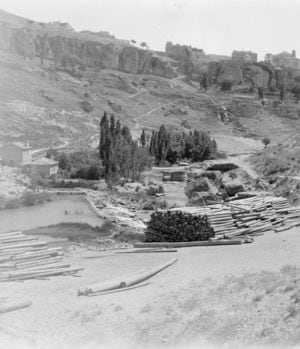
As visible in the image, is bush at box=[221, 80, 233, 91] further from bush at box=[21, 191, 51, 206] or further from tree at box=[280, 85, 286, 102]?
bush at box=[21, 191, 51, 206]

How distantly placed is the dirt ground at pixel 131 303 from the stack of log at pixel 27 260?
31cm

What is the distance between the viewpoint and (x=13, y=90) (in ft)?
192

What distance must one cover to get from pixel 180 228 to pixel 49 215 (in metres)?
10.9

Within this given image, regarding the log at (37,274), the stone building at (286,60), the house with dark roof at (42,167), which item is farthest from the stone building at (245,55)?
the log at (37,274)

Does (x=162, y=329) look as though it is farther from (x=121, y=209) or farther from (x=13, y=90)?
(x=13, y=90)

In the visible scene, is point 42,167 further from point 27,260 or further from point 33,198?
point 27,260

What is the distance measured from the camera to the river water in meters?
22.7

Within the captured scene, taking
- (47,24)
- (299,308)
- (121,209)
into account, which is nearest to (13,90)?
(121,209)

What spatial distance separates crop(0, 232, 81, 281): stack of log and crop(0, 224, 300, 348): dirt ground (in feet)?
1.03

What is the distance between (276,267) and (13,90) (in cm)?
5215

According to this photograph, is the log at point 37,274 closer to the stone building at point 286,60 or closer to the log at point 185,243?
the log at point 185,243

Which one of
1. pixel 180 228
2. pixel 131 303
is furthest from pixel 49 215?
pixel 131 303

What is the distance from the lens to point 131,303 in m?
9.18

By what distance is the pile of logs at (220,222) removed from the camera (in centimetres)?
1580
